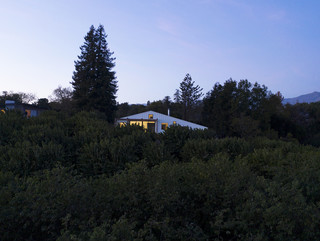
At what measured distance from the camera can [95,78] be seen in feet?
133

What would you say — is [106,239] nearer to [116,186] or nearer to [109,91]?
[116,186]

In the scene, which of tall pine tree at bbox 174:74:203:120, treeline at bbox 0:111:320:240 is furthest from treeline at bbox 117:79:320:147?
treeline at bbox 0:111:320:240

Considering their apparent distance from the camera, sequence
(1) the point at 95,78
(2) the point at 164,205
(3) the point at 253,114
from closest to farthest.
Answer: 1. (2) the point at 164,205
2. (1) the point at 95,78
3. (3) the point at 253,114

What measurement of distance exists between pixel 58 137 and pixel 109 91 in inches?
1334

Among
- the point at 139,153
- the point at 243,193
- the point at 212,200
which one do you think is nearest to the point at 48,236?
the point at 212,200

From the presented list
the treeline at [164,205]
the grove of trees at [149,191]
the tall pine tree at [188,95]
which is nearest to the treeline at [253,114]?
the tall pine tree at [188,95]

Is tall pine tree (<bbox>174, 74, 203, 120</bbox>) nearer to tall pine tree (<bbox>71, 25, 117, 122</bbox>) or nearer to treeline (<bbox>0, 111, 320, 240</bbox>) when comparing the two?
tall pine tree (<bbox>71, 25, 117, 122</bbox>)

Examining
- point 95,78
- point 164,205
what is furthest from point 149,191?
point 95,78

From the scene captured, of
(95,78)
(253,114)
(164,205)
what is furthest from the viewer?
(253,114)

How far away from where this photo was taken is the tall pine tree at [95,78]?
39406 mm

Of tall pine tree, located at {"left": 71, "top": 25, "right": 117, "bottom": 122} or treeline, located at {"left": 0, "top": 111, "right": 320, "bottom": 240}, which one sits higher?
tall pine tree, located at {"left": 71, "top": 25, "right": 117, "bottom": 122}

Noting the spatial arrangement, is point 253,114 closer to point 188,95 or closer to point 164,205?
point 188,95

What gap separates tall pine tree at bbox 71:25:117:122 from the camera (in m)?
39.4

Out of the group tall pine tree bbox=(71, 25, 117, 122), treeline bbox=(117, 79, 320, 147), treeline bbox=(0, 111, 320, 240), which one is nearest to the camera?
treeline bbox=(0, 111, 320, 240)
